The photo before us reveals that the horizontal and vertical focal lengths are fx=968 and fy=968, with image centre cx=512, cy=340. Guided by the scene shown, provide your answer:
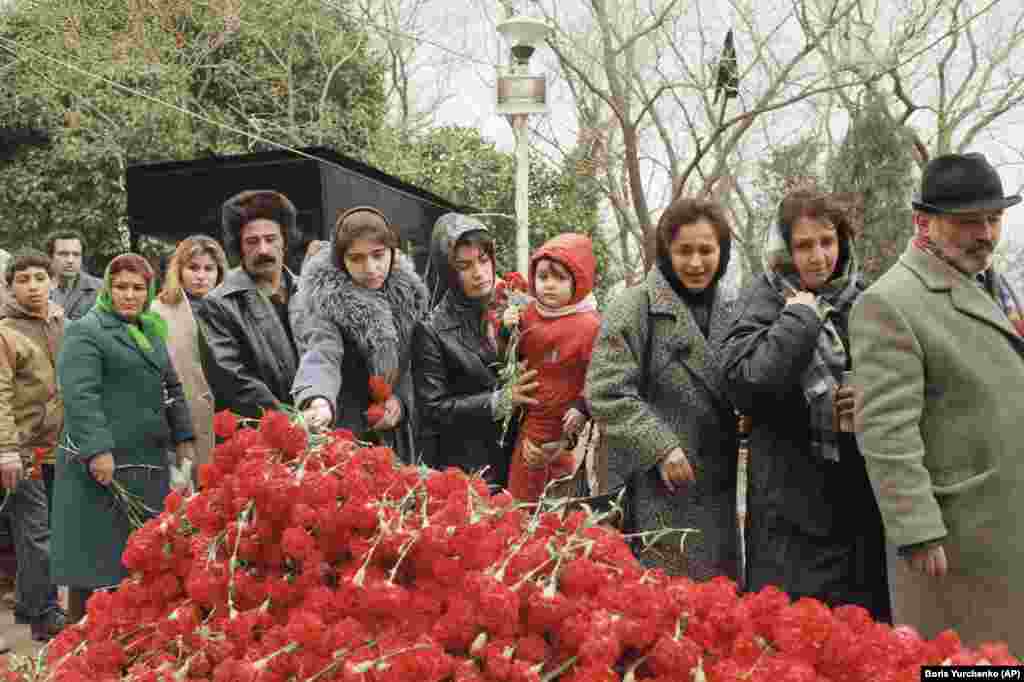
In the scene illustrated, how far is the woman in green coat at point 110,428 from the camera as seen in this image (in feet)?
13.0

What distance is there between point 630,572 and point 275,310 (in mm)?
2158

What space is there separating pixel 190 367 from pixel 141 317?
42 centimetres

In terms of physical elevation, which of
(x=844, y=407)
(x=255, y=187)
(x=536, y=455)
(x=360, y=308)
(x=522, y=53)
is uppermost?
(x=522, y=53)

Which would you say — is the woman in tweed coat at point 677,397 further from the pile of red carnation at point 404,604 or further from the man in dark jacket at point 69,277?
the man in dark jacket at point 69,277

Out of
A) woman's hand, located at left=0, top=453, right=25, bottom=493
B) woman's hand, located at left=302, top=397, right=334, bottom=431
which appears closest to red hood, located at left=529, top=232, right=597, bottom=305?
woman's hand, located at left=302, top=397, right=334, bottom=431

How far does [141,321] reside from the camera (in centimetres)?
422

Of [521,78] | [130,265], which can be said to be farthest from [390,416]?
[521,78]

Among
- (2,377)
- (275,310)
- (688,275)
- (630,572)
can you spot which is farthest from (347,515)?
(2,377)

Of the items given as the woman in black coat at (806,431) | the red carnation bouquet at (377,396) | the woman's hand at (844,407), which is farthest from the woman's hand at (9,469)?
the woman's hand at (844,407)

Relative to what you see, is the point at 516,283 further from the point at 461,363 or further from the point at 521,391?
the point at 521,391

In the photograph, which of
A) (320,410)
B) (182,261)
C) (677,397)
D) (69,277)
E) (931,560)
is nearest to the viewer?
(931,560)

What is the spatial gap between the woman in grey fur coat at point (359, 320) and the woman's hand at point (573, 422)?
544mm

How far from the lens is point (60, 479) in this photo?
4.15m

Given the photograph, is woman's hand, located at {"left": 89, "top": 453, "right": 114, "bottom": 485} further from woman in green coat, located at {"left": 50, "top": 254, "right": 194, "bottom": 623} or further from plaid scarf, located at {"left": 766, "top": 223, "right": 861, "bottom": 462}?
plaid scarf, located at {"left": 766, "top": 223, "right": 861, "bottom": 462}
